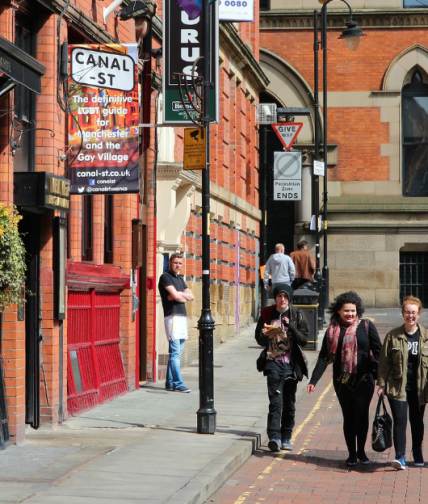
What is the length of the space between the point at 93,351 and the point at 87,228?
1.67m

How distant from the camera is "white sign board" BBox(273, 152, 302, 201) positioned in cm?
2656

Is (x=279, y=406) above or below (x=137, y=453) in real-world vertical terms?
above

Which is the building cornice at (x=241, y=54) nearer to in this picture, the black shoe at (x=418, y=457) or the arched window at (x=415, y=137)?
the arched window at (x=415, y=137)

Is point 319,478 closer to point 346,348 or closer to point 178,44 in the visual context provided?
point 346,348

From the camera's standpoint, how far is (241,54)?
24.9 m

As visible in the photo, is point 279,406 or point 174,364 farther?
point 174,364

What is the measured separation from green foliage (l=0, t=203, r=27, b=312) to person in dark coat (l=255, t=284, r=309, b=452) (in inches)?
109

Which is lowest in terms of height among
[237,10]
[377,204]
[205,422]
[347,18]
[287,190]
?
Answer: [205,422]

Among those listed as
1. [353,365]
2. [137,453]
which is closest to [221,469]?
[137,453]

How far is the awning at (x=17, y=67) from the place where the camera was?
878cm

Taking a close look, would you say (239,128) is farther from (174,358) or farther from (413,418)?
(413,418)

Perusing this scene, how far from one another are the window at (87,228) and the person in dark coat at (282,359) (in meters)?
3.38

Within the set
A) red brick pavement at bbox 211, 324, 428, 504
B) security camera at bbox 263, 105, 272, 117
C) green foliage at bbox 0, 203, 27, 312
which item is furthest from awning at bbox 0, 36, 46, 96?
security camera at bbox 263, 105, 272, 117

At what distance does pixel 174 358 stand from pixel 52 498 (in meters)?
7.08
